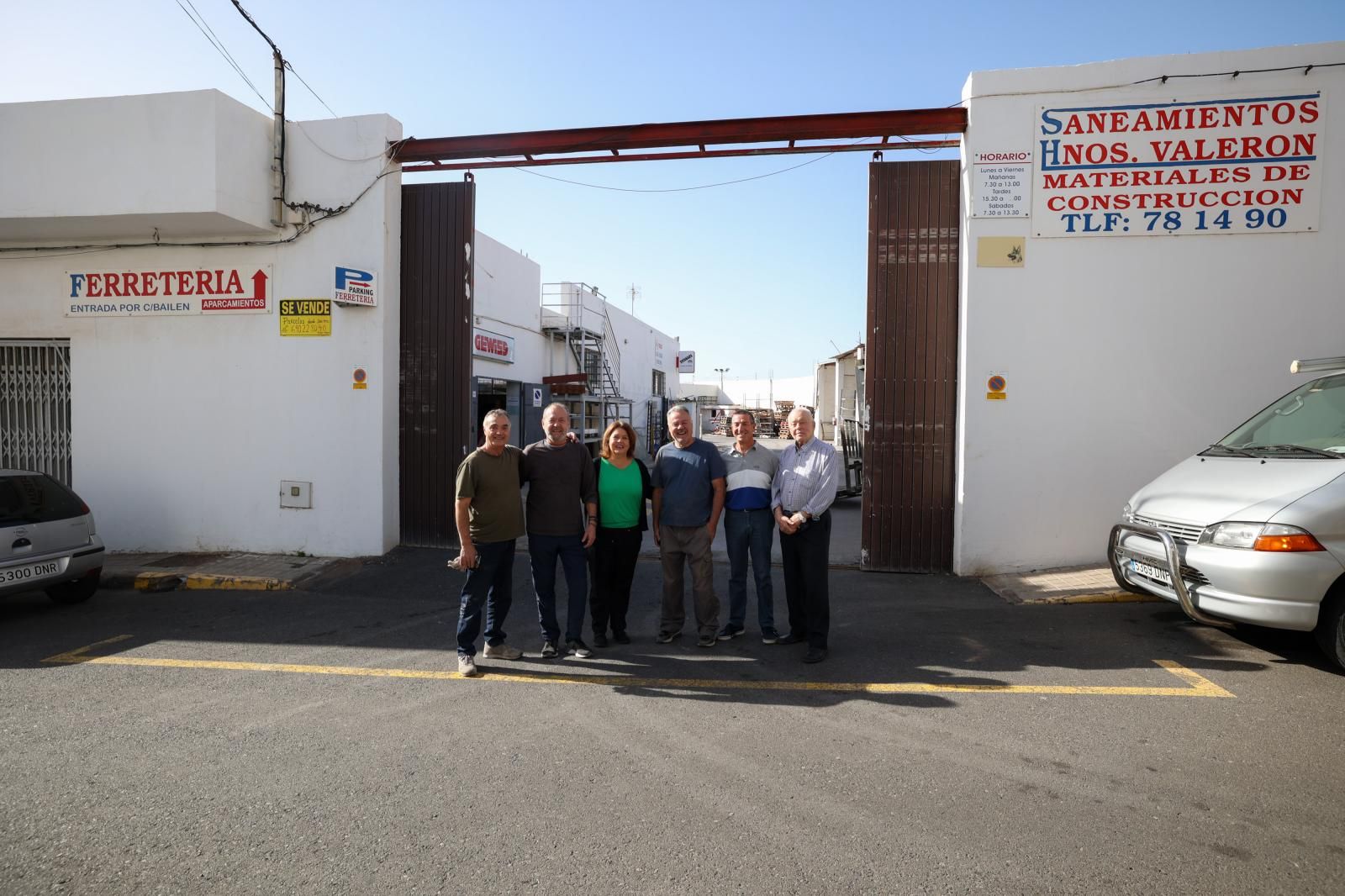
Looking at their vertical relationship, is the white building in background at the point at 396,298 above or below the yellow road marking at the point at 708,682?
above

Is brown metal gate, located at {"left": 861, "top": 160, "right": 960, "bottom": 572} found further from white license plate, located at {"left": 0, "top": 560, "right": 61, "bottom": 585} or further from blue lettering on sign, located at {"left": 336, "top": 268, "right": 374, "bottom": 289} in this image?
white license plate, located at {"left": 0, "top": 560, "right": 61, "bottom": 585}

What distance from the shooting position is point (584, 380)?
61.2ft

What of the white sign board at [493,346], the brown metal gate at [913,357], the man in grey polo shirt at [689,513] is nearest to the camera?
the man in grey polo shirt at [689,513]

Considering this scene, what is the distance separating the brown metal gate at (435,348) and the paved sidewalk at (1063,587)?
6.23 m

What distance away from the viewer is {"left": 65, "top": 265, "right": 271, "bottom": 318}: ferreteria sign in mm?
9016

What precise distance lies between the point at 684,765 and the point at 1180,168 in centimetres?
777

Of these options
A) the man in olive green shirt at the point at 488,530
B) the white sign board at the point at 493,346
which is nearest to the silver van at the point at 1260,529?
the man in olive green shirt at the point at 488,530

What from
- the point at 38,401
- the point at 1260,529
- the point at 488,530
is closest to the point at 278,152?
the point at 38,401

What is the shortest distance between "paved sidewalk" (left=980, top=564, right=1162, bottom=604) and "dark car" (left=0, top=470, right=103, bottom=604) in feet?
28.7

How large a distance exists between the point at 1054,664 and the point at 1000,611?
4.75 ft

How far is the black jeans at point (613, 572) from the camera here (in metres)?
5.64

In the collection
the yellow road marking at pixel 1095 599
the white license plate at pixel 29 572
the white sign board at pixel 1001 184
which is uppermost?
the white sign board at pixel 1001 184

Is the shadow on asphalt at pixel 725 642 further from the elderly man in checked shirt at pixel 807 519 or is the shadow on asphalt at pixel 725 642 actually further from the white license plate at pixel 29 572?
the white license plate at pixel 29 572

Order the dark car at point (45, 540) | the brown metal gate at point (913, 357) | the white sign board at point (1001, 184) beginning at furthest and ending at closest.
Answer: the brown metal gate at point (913, 357) → the white sign board at point (1001, 184) → the dark car at point (45, 540)
